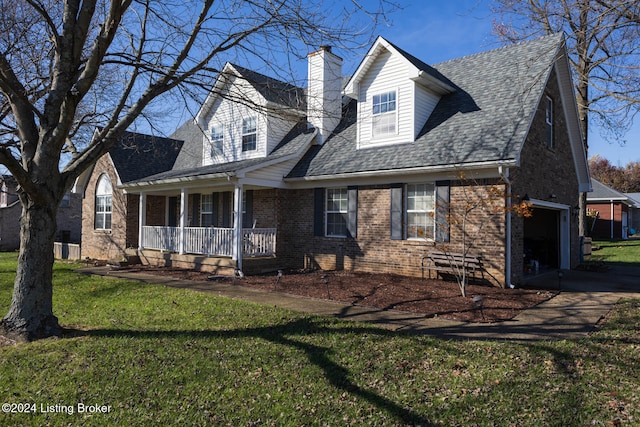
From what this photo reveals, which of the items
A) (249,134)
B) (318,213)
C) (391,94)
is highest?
(391,94)

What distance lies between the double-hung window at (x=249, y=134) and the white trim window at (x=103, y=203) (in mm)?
7351

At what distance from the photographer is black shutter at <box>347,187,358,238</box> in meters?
13.0

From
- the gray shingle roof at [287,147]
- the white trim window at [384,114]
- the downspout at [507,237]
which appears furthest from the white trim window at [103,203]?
the downspout at [507,237]

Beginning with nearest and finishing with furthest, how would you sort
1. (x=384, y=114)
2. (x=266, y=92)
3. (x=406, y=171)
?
(x=406, y=171) → (x=384, y=114) → (x=266, y=92)

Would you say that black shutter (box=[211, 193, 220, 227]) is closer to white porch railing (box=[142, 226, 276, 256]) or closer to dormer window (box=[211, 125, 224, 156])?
white porch railing (box=[142, 226, 276, 256])

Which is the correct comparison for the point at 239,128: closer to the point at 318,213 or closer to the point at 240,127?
the point at 240,127

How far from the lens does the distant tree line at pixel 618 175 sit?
168 feet

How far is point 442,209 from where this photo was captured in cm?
1105

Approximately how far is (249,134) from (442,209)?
838 cm

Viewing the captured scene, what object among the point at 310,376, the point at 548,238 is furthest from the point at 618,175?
the point at 310,376

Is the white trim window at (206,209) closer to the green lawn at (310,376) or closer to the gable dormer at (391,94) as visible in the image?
the gable dormer at (391,94)

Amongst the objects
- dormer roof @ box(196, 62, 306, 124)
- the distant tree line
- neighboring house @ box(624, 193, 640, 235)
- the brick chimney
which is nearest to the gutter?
the brick chimney

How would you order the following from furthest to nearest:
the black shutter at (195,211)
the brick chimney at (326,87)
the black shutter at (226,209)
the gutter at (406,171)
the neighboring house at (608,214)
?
the neighboring house at (608,214), the black shutter at (195,211), the black shutter at (226,209), the brick chimney at (326,87), the gutter at (406,171)

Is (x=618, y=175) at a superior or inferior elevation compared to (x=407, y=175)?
superior
